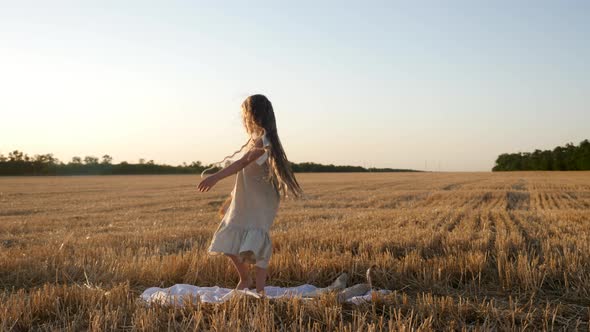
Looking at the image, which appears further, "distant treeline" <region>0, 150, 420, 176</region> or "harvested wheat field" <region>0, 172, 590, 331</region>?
"distant treeline" <region>0, 150, 420, 176</region>

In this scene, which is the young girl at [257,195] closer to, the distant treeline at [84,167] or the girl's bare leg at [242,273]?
the girl's bare leg at [242,273]

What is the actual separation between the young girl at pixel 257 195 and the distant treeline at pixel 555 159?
357ft

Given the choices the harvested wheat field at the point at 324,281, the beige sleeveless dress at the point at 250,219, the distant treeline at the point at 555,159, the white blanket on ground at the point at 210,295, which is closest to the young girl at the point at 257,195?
Answer: the beige sleeveless dress at the point at 250,219

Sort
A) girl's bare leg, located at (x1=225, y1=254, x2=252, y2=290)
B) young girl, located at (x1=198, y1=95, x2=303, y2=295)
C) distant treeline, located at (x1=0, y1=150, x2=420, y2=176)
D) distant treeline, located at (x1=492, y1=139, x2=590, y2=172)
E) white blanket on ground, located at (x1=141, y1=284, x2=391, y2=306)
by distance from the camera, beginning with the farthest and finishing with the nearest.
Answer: distant treeline, located at (x1=492, y1=139, x2=590, y2=172) → distant treeline, located at (x1=0, y1=150, x2=420, y2=176) → girl's bare leg, located at (x1=225, y1=254, x2=252, y2=290) → young girl, located at (x1=198, y1=95, x2=303, y2=295) → white blanket on ground, located at (x1=141, y1=284, x2=391, y2=306)

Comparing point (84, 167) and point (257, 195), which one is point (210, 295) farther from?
point (84, 167)

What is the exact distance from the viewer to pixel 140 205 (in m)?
20.1

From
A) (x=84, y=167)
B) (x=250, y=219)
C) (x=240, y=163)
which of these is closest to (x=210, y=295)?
(x=250, y=219)

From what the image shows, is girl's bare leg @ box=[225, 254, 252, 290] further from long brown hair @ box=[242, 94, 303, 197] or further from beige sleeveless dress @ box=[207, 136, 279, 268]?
long brown hair @ box=[242, 94, 303, 197]

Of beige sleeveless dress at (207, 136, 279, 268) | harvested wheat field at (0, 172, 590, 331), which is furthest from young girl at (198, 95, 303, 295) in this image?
harvested wheat field at (0, 172, 590, 331)

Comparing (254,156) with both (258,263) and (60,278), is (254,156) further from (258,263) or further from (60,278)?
(60,278)

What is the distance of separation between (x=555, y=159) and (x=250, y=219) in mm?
120965

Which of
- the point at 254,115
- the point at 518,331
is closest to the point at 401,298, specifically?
the point at 518,331

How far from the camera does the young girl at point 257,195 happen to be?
453 centimetres

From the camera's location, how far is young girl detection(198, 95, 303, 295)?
4527mm
